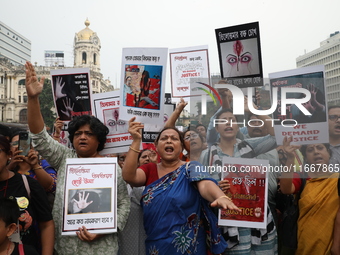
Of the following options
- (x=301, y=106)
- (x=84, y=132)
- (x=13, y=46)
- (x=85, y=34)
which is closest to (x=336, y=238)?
(x=301, y=106)

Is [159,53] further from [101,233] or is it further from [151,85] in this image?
[101,233]

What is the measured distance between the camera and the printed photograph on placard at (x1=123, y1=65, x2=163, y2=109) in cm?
395

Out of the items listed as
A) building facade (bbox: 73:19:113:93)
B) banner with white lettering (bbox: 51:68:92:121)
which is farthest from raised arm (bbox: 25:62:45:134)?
building facade (bbox: 73:19:113:93)

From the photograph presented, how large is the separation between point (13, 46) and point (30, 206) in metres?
95.9

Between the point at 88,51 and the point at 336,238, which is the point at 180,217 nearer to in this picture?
the point at 336,238

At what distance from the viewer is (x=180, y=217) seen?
9.93ft

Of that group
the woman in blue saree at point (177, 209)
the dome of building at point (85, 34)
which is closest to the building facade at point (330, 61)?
the woman in blue saree at point (177, 209)

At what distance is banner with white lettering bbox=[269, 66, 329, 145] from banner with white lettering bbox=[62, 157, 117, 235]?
1.31m

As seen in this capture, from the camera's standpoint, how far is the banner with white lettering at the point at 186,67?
505 cm

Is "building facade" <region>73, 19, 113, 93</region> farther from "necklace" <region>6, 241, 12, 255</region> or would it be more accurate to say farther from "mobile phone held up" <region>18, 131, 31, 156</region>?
"necklace" <region>6, 241, 12, 255</region>

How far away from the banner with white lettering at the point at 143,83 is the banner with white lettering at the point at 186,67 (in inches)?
42.3

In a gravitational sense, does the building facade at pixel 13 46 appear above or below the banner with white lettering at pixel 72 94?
above

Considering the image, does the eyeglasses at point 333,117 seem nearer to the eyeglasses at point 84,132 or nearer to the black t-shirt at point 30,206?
the eyeglasses at point 84,132

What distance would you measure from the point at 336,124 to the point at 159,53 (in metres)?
1.71
